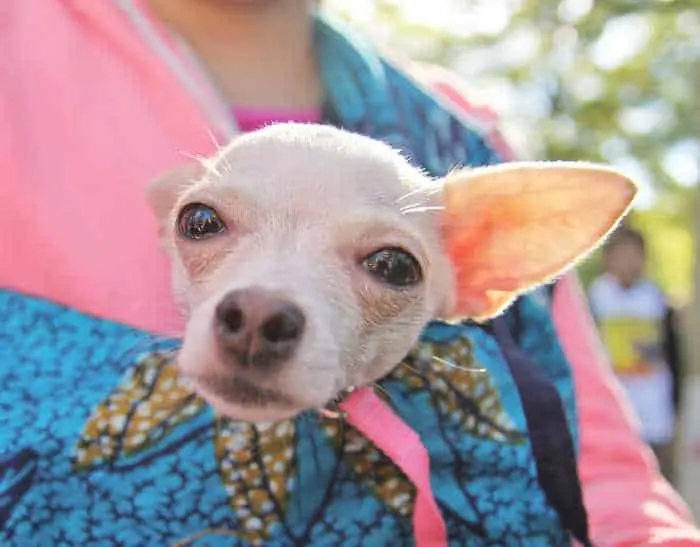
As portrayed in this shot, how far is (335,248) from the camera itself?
1.23 metres

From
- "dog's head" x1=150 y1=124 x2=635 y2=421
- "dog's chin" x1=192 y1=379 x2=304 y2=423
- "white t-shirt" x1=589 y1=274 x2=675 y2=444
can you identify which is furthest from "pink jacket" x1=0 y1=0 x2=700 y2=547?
"white t-shirt" x1=589 y1=274 x2=675 y2=444

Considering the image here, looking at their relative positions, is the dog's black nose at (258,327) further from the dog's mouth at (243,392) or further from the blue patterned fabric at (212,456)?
the blue patterned fabric at (212,456)

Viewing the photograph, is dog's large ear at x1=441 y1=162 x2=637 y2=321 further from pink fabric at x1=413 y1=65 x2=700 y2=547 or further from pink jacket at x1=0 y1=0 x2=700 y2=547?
pink jacket at x1=0 y1=0 x2=700 y2=547

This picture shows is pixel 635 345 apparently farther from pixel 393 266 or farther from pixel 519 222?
pixel 393 266

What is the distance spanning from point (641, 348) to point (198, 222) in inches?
153

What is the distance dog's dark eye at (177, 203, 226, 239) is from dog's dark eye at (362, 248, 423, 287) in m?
0.19

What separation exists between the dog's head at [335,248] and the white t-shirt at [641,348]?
11.3 ft

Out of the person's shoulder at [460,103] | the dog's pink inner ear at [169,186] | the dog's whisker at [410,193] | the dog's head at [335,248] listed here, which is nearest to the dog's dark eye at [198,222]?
the dog's head at [335,248]

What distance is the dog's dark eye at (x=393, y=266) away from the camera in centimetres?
126

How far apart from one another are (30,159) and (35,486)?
1.63 feet

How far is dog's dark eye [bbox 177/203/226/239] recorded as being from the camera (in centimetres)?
125

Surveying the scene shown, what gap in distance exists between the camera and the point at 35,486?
1250 mm

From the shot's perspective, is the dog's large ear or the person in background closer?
the dog's large ear

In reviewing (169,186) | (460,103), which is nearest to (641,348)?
(460,103)
